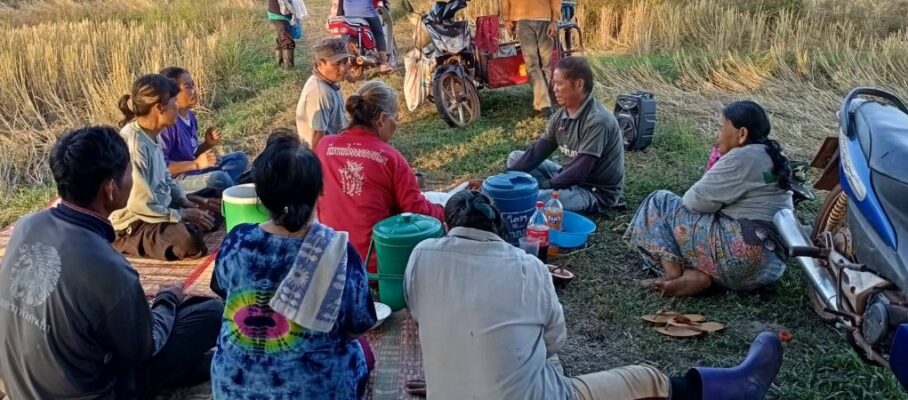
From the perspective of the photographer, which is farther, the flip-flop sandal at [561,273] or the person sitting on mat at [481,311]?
the flip-flop sandal at [561,273]

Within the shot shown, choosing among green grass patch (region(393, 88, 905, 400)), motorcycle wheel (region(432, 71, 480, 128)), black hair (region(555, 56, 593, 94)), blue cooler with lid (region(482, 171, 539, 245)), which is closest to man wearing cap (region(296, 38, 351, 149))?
blue cooler with lid (region(482, 171, 539, 245))

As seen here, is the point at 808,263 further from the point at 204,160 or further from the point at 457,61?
the point at 457,61

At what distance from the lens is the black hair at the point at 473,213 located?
229 centimetres

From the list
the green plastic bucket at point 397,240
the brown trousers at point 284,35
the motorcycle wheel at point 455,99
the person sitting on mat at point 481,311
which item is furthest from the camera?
the brown trousers at point 284,35

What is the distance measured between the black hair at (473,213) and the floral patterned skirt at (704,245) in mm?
1685

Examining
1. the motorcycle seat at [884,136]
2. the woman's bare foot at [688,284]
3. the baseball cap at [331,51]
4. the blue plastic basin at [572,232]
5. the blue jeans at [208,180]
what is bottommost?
the woman's bare foot at [688,284]

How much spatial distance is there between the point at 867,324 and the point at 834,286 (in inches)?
20.2

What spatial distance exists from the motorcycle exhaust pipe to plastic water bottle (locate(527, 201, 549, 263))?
110 centimetres

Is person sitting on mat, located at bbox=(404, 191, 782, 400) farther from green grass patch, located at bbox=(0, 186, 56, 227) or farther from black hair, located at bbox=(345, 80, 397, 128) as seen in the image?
green grass patch, located at bbox=(0, 186, 56, 227)

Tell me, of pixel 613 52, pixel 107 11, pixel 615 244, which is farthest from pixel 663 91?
pixel 107 11

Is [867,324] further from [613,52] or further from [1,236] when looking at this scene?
[613,52]

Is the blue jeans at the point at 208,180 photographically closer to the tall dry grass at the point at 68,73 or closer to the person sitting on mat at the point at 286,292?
the tall dry grass at the point at 68,73

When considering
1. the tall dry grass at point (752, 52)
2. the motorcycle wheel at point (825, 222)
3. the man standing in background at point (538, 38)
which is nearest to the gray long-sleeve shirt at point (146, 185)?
the motorcycle wheel at point (825, 222)

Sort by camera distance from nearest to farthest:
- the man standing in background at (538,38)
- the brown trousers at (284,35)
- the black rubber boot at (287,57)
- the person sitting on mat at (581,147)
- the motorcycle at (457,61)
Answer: the person sitting on mat at (581,147)
the motorcycle at (457,61)
the man standing in background at (538,38)
the brown trousers at (284,35)
the black rubber boot at (287,57)
